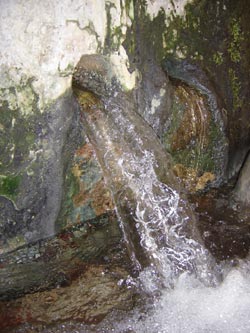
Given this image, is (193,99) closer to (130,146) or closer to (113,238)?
(130,146)

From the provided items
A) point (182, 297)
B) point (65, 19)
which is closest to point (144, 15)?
point (65, 19)

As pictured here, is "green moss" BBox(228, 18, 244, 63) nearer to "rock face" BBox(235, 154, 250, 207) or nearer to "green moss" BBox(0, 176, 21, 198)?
"rock face" BBox(235, 154, 250, 207)

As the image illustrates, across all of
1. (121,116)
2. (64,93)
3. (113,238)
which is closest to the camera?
(64,93)

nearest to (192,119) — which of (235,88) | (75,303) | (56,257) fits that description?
(235,88)

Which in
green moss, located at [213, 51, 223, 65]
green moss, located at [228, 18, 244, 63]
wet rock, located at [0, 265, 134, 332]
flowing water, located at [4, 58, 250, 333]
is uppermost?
green moss, located at [228, 18, 244, 63]

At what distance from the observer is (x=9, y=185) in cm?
234

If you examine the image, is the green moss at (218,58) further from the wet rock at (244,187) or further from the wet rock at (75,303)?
the wet rock at (75,303)

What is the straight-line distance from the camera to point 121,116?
2.50 m

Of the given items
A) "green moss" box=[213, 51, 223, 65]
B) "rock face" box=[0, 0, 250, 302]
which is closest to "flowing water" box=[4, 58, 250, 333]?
"rock face" box=[0, 0, 250, 302]

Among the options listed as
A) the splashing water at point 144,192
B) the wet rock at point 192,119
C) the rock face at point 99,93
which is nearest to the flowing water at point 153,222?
the splashing water at point 144,192

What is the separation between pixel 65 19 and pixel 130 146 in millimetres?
682

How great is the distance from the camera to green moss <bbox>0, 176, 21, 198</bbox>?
232 cm

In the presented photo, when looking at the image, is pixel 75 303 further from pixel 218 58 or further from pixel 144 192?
pixel 218 58

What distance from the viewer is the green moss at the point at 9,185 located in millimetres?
2324
